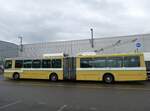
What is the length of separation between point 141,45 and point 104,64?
15944 mm

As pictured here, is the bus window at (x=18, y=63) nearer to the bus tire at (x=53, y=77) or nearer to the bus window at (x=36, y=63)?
the bus window at (x=36, y=63)

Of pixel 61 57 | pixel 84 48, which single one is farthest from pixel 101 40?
pixel 61 57

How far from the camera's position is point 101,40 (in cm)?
3438

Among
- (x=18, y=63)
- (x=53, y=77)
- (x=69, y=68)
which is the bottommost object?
(x=53, y=77)

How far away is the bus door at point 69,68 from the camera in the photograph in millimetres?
18312

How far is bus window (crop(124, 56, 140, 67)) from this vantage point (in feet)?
52.5

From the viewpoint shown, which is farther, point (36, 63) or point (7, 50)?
point (7, 50)

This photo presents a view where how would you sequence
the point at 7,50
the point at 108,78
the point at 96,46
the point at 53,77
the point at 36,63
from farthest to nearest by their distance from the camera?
the point at 7,50 < the point at 96,46 < the point at 36,63 < the point at 53,77 < the point at 108,78

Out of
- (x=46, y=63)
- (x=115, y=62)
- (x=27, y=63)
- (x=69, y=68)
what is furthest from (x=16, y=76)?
(x=115, y=62)

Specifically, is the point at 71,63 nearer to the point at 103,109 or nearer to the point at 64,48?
the point at 103,109

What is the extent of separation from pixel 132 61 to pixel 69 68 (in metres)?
6.04

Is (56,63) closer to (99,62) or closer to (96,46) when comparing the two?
(99,62)

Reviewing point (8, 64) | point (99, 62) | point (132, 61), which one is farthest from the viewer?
point (8, 64)

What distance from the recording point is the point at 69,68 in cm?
1855
